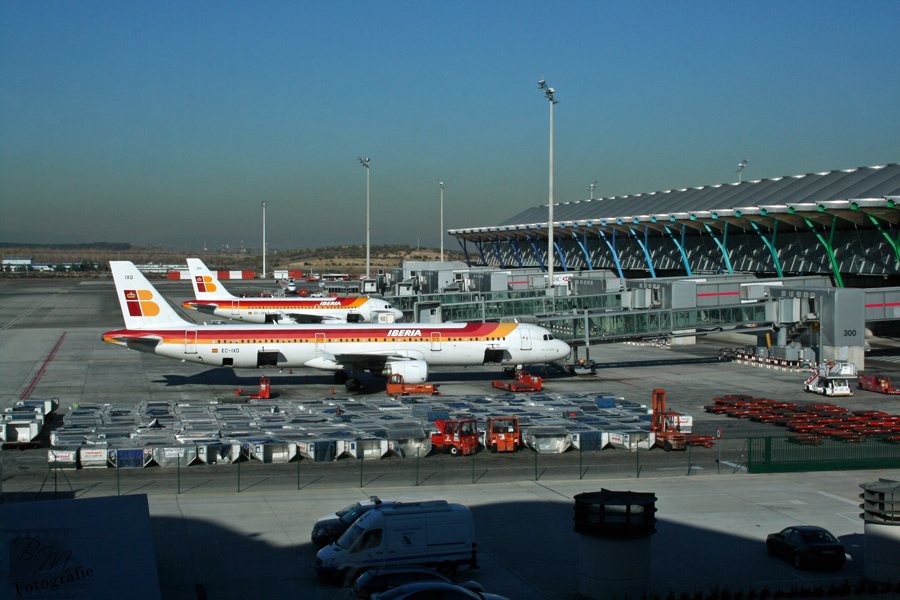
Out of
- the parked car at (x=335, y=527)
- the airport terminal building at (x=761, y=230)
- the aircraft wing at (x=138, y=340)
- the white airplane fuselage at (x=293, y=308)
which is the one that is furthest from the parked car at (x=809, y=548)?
the white airplane fuselage at (x=293, y=308)

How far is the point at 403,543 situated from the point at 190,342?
106 ft

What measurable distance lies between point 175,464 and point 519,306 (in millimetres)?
45757

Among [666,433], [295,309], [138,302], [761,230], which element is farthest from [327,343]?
[761,230]

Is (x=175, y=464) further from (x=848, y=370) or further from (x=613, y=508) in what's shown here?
(x=848, y=370)

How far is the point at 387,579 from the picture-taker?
1780 centimetres

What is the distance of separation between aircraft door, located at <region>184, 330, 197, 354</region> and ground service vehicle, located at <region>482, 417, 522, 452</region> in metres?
21.8

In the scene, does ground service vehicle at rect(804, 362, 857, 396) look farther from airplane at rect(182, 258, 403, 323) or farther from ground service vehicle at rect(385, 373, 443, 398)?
airplane at rect(182, 258, 403, 323)

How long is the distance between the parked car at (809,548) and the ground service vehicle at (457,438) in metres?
14.9

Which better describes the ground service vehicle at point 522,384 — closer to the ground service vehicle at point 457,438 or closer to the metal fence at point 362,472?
the metal fence at point 362,472

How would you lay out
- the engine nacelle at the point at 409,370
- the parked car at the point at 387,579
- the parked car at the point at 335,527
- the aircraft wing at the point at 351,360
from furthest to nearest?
the aircraft wing at the point at 351,360 → the engine nacelle at the point at 409,370 → the parked car at the point at 335,527 → the parked car at the point at 387,579

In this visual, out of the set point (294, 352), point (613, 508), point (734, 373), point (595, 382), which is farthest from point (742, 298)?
point (613, 508)

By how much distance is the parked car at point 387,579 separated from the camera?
58.1 ft

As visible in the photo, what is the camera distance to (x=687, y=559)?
857 inches

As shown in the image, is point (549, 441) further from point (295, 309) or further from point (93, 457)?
point (295, 309)
